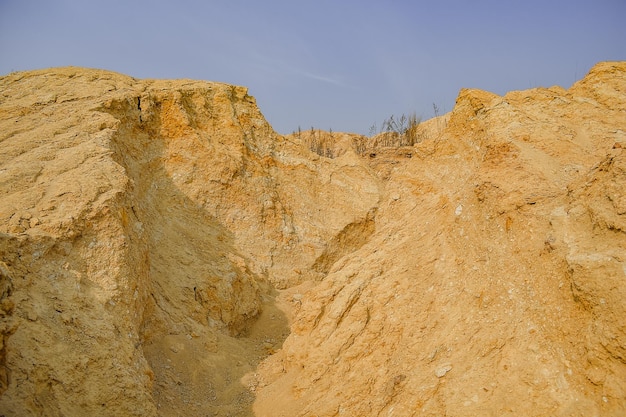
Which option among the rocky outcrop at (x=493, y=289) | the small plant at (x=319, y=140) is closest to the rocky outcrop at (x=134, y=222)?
the rocky outcrop at (x=493, y=289)

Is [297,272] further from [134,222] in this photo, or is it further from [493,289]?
[493,289]

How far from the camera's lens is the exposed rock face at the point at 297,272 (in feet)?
15.1

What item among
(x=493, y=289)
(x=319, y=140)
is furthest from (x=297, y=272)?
(x=319, y=140)

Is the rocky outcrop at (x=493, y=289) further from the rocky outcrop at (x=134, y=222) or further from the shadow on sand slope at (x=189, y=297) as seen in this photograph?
the rocky outcrop at (x=134, y=222)

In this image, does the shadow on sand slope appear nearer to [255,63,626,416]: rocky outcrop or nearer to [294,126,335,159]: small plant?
[255,63,626,416]: rocky outcrop

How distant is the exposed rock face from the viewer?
460cm

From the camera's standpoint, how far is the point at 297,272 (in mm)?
10258

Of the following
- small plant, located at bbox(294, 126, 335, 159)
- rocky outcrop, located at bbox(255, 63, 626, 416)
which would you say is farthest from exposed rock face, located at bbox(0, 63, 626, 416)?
small plant, located at bbox(294, 126, 335, 159)

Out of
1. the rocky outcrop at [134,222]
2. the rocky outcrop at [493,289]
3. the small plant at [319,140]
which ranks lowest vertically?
the rocky outcrop at [493,289]

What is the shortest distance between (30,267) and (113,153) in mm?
2789

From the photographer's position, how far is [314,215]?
37.2ft

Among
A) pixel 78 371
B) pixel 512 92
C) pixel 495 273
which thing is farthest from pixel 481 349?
pixel 512 92

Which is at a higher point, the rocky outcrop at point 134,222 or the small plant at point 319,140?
the small plant at point 319,140

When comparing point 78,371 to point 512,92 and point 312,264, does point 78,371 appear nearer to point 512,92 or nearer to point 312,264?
point 312,264
